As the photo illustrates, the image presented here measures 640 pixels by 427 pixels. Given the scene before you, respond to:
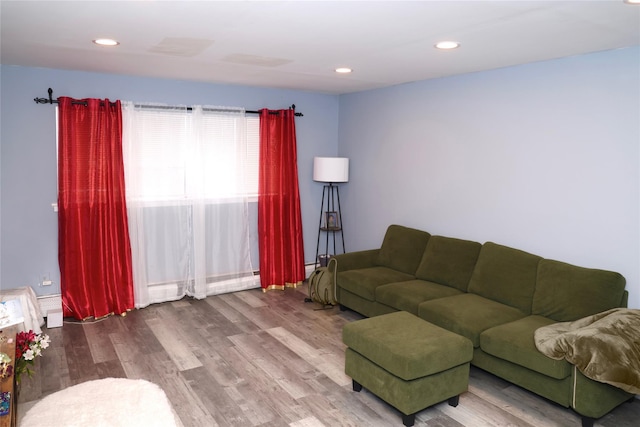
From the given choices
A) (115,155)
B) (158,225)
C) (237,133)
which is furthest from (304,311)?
(115,155)

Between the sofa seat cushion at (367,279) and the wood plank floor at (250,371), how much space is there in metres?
0.35

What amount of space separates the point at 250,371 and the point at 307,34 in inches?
97.1

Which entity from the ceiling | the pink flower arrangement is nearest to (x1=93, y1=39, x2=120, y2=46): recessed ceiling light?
the ceiling

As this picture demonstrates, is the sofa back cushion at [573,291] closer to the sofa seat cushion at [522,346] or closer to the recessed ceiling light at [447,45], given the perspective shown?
the sofa seat cushion at [522,346]

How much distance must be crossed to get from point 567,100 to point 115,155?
4.10 meters

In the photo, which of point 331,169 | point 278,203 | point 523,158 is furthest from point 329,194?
point 523,158

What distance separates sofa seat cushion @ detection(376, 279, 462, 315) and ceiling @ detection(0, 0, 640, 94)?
1.94m

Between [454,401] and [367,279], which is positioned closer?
[454,401]

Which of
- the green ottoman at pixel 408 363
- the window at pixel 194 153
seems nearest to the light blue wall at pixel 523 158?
the green ottoman at pixel 408 363

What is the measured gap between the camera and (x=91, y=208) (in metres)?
4.58

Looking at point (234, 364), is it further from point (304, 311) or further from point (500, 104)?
point (500, 104)

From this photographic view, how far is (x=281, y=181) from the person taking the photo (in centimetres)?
568

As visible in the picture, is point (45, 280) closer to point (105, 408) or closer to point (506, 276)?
point (105, 408)

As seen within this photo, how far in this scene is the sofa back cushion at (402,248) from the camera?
474 centimetres
